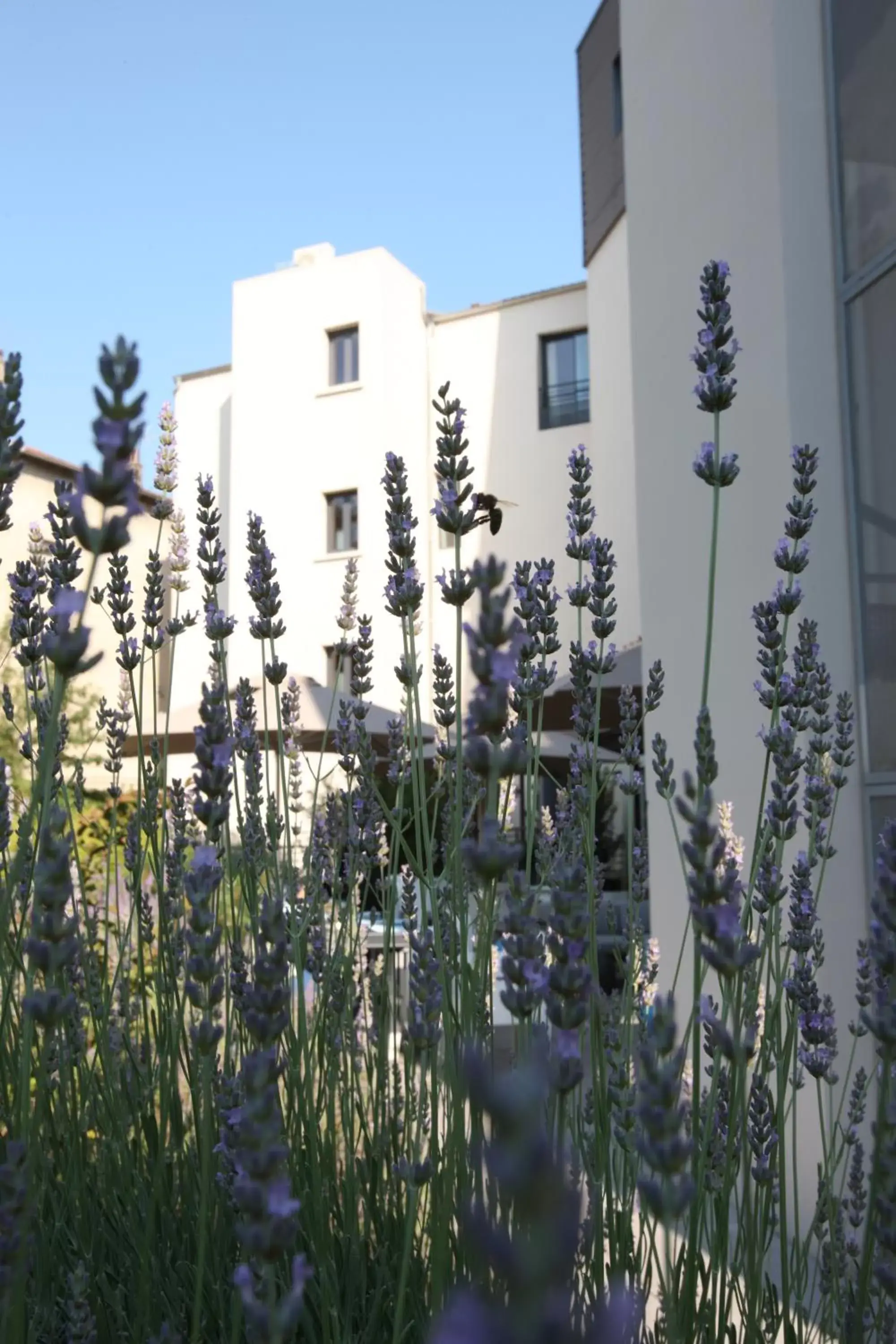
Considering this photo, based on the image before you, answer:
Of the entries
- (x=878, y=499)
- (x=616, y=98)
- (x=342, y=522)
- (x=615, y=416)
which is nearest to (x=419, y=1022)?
(x=878, y=499)

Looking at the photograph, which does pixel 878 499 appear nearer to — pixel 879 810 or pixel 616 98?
pixel 879 810

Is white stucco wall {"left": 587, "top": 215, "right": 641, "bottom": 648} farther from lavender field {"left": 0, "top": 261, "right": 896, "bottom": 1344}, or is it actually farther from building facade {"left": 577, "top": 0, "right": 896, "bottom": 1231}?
lavender field {"left": 0, "top": 261, "right": 896, "bottom": 1344}

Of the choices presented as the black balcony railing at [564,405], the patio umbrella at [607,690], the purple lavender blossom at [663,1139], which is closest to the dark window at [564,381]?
the black balcony railing at [564,405]

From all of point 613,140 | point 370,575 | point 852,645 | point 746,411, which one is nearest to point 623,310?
point 613,140

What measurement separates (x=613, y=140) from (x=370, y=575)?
610 cm

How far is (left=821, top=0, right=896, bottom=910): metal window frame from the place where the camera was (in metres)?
4.00

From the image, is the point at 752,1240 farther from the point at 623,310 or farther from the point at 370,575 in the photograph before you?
the point at 370,575

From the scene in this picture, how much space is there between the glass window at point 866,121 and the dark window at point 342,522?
12934 millimetres

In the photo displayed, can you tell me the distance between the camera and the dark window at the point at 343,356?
17500mm

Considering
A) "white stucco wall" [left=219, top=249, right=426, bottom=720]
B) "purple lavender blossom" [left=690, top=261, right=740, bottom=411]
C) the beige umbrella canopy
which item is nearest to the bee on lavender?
"purple lavender blossom" [left=690, top=261, right=740, bottom=411]

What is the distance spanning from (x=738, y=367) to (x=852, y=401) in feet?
2.43

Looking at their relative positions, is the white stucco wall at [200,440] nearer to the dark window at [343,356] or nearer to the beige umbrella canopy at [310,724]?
the dark window at [343,356]

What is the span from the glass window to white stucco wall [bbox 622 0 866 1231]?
0.12 meters

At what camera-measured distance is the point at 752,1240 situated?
1323 millimetres
